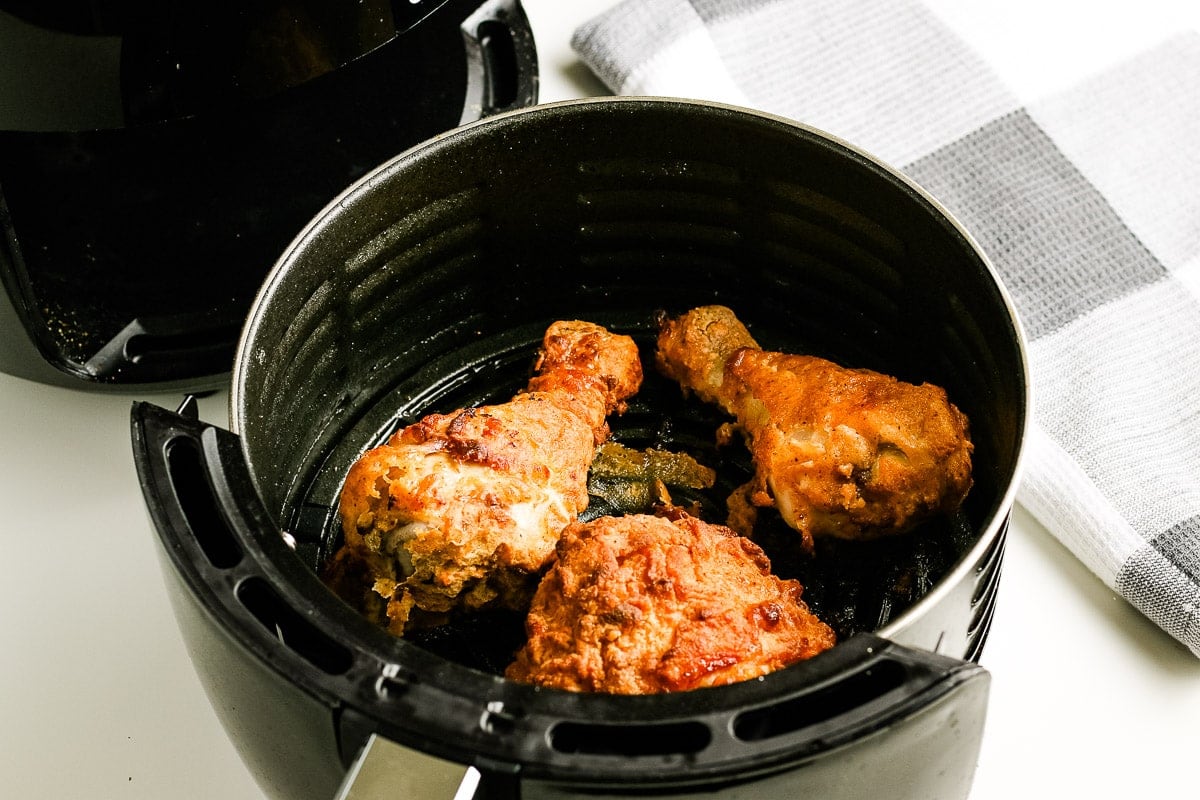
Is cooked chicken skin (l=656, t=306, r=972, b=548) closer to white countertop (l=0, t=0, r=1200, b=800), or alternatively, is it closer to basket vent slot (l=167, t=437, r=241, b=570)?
white countertop (l=0, t=0, r=1200, b=800)

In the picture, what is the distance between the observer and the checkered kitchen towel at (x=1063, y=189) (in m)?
1.32

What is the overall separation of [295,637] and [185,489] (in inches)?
6.0

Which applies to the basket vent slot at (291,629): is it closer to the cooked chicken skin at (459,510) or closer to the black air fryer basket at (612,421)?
the black air fryer basket at (612,421)

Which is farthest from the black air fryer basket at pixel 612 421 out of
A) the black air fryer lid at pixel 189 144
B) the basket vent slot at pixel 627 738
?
the black air fryer lid at pixel 189 144

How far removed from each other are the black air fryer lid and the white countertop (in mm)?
124

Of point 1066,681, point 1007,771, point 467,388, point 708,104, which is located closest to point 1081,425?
point 1066,681

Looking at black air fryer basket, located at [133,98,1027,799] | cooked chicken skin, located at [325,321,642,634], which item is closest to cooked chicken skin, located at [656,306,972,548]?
black air fryer basket, located at [133,98,1027,799]

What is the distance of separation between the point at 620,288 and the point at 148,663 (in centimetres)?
62

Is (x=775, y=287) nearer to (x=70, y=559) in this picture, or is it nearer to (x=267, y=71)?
(x=267, y=71)

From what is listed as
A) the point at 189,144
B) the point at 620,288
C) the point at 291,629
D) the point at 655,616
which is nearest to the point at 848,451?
the point at 655,616

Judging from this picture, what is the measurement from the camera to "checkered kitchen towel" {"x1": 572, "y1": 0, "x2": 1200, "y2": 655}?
132 cm

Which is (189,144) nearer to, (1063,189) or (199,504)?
(199,504)

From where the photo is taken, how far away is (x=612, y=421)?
127cm

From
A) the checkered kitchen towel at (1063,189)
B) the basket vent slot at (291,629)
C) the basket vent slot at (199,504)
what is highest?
the basket vent slot at (199,504)
